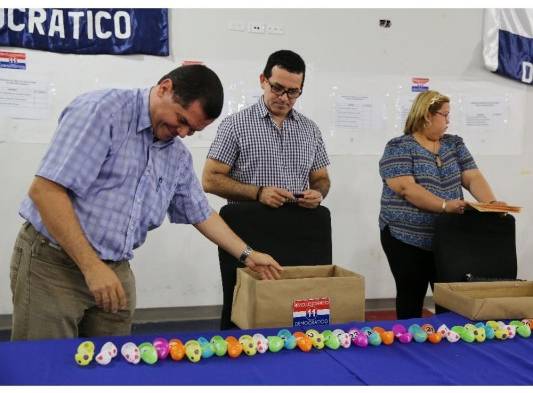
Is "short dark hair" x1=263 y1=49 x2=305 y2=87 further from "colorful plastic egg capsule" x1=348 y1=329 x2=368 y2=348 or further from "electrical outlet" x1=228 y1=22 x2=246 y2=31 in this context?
"electrical outlet" x1=228 y1=22 x2=246 y2=31

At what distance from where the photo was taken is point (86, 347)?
3.88ft

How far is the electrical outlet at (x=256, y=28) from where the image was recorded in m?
3.29

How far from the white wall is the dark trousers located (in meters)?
1.26

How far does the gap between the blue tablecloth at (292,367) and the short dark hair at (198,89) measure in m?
0.60

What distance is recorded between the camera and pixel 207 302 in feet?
11.2

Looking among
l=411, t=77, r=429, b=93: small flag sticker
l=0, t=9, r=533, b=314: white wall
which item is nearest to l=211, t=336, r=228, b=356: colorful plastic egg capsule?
l=0, t=9, r=533, b=314: white wall

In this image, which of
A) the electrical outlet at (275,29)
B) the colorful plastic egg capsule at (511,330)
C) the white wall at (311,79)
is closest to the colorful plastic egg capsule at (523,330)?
the colorful plastic egg capsule at (511,330)

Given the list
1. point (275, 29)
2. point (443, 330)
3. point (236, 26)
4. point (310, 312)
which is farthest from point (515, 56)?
point (310, 312)

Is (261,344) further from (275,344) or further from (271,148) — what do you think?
(271,148)

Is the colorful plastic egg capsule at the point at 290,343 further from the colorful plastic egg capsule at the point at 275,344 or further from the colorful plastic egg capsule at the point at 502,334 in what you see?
the colorful plastic egg capsule at the point at 502,334

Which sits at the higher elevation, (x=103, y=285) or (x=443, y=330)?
(x=103, y=285)

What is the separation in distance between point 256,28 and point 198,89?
6.87 ft

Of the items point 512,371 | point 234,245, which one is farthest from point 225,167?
point 512,371

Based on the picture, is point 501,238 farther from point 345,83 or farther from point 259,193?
point 345,83
